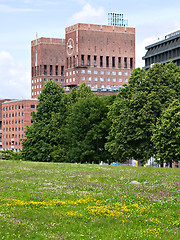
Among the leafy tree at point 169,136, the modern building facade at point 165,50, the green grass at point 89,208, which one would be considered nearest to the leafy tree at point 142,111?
the leafy tree at point 169,136

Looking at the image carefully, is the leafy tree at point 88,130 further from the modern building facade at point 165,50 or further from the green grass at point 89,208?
the modern building facade at point 165,50

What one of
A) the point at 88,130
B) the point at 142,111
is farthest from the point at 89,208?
the point at 88,130

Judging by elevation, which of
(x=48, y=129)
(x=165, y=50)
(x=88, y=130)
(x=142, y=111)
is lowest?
(x=88, y=130)

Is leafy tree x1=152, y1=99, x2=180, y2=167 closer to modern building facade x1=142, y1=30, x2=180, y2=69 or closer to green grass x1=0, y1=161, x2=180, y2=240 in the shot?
green grass x1=0, y1=161, x2=180, y2=240

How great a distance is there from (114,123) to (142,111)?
5672 mm

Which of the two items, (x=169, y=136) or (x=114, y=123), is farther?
(x=114, y=123)

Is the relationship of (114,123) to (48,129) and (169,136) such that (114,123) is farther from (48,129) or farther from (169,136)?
(48,129)

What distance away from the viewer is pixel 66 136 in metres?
77.4

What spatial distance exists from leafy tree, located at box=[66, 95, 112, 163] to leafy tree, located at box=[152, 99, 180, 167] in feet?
49.5

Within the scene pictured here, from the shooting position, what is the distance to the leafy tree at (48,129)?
80.5 m

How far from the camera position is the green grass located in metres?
17.4

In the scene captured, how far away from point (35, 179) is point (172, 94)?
35.4 meters

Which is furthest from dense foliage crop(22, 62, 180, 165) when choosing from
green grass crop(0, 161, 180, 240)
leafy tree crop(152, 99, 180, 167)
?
green grass crop(0, 161, 180, 240)

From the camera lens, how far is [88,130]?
241 ft
